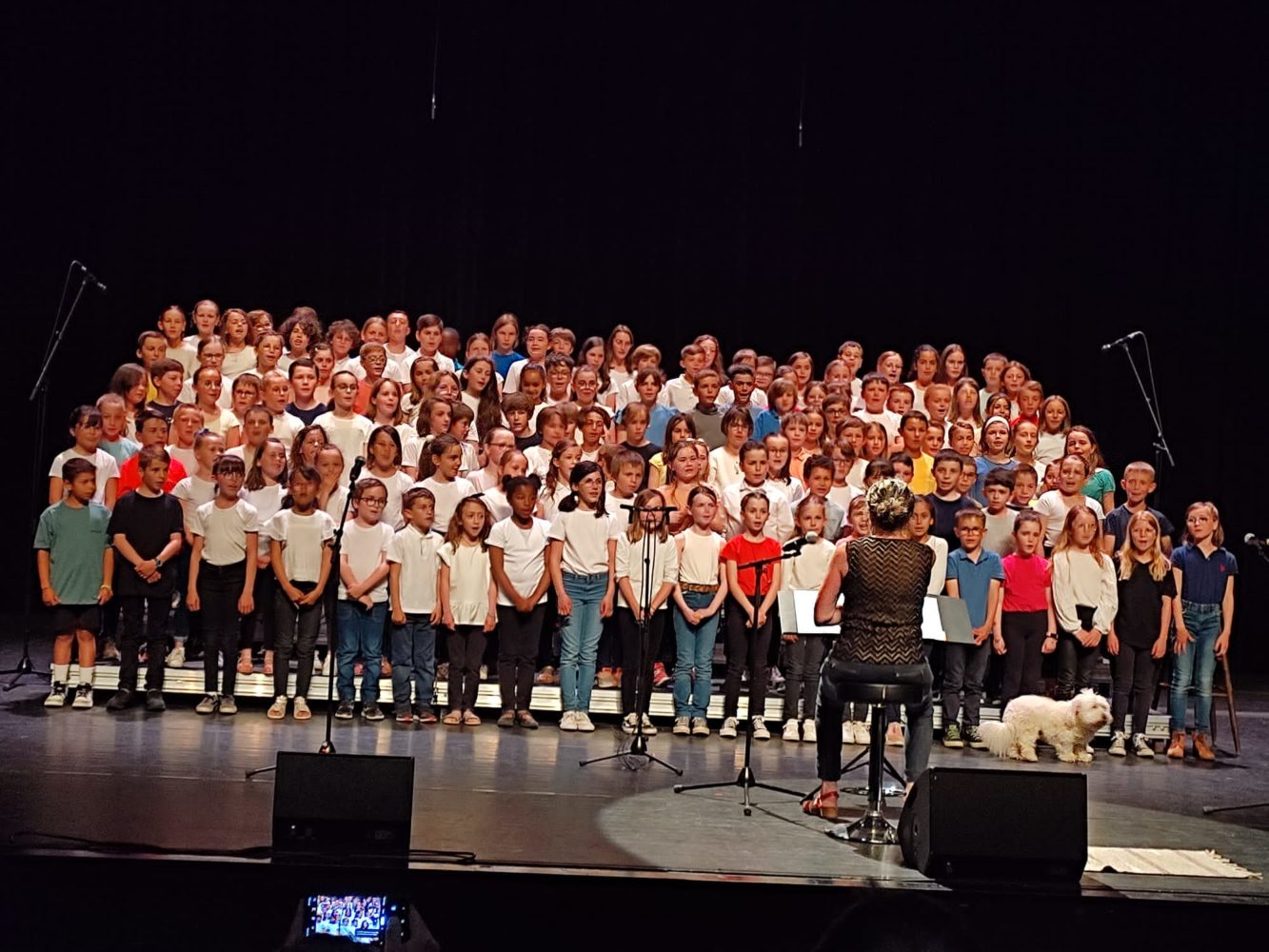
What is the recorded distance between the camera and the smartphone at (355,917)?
373 cm

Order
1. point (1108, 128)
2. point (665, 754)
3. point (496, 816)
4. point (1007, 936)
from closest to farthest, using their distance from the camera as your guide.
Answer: point (1007, 936)
point (496, 816)
point (665, 754)
point (1108, 128)

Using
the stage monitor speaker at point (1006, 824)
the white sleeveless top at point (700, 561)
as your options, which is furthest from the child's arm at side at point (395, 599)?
the stage monitor speaker at point (1006, 824)

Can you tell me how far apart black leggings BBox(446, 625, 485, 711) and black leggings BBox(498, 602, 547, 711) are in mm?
Result: 120

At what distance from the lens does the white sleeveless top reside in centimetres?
770

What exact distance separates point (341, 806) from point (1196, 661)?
5.13 metres

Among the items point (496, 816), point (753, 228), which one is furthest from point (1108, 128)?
point (496, 816)

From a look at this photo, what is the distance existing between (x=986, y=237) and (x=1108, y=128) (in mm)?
1216

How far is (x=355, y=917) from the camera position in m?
3.87

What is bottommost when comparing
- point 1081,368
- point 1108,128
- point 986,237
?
point 1081,368

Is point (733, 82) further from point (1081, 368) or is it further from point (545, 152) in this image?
point (1081, 368)

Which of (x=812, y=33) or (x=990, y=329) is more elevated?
(x=812, y=33)

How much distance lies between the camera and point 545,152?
439 inches

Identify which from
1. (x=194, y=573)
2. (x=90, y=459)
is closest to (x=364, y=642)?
(x=194, y=573)

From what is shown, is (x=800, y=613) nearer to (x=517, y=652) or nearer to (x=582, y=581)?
(x=582, y=581)
